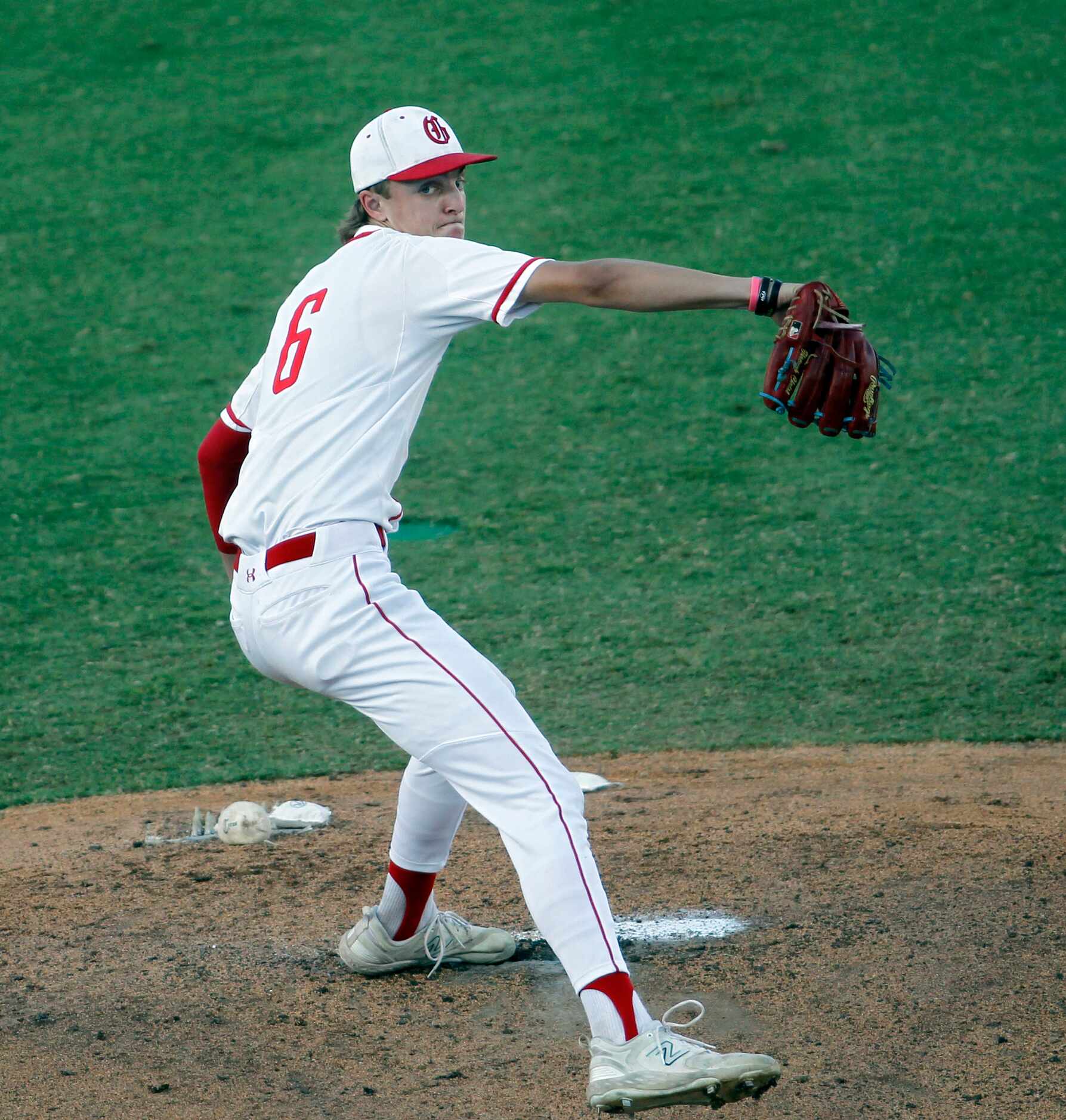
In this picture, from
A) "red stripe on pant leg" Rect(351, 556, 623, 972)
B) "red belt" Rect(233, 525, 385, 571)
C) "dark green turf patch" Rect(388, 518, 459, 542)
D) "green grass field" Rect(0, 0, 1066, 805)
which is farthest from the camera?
"dark green turf patch" Rect(388, 518, 459, 542)

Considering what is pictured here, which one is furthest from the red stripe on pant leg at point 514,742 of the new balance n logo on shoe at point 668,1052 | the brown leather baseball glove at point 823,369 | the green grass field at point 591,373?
the green grass field at point 591,373

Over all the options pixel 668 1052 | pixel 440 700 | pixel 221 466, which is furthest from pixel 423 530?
pixel 668 1052

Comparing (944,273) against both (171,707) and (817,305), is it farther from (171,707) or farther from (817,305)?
(817,305)

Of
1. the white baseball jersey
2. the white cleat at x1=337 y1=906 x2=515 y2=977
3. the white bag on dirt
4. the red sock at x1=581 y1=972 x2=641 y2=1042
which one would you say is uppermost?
the white baseball jersey

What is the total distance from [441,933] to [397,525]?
1188mm

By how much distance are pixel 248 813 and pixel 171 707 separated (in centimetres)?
147

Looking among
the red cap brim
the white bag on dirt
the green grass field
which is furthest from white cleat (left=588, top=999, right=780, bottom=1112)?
the green grass field

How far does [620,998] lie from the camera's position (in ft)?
9.04

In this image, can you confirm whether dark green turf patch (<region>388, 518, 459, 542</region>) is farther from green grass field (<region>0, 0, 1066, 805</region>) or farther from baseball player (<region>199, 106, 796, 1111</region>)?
baseball player (<region>199, 106, 796, 1111</region>)

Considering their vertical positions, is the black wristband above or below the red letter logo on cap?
below

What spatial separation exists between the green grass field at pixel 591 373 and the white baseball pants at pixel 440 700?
2393 millimetres

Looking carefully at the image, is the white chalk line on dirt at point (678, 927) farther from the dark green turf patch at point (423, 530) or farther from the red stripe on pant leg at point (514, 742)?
the dark green turf patch at point (423, 530)

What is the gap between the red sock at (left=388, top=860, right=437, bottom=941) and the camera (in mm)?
3559

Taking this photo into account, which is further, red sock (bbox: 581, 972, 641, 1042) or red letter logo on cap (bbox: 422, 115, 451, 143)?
red letter logo on cap (bbox: 422, 115, 451, 143)
